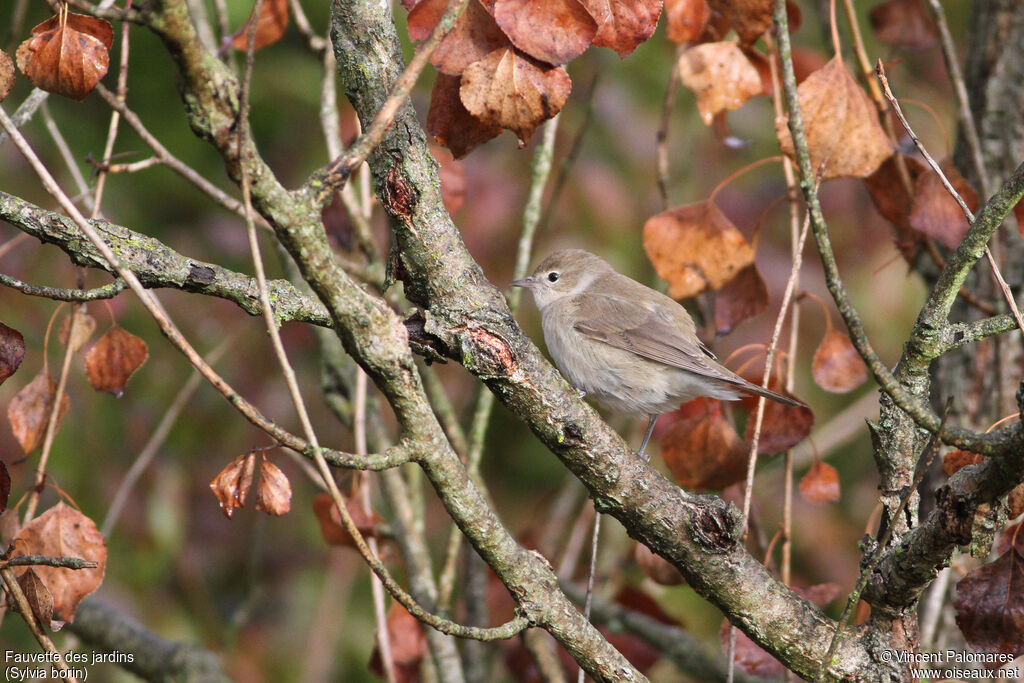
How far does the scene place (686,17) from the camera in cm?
277

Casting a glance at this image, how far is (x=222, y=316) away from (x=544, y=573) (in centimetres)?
452

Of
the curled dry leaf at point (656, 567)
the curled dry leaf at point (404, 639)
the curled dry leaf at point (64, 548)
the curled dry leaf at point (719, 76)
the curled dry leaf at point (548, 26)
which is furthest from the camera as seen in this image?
the curled dry leaf at point (404, 639)

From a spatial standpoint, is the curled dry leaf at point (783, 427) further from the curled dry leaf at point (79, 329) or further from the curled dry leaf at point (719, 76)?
the curled dry leaf at point (79, 329)

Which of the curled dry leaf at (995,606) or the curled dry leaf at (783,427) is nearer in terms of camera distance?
the curled dry leaf at (995,606)

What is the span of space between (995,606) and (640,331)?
1.87 meters

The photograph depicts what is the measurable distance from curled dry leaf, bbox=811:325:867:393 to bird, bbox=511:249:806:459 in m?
0.49

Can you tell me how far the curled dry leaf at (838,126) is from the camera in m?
2.46

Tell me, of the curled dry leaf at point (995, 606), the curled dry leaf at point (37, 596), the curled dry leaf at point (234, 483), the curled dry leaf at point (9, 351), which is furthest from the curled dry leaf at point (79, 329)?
the curled dry leaf at point (995, 606)

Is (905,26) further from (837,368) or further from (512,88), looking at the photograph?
A: (512,88)

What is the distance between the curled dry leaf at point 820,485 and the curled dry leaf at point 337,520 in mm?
1403

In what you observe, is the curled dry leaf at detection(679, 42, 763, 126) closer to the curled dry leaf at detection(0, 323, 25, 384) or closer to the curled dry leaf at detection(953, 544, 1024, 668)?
the curled dry leaf at detection(953, 544, 1024, 668)

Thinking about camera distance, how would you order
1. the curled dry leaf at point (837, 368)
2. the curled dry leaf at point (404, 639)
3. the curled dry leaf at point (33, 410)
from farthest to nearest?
1. the curled dry leaf at point (404, 639)
2. the curled dry leaf at point (837, 368)
3. the curled dry leaf at point (33, 410)

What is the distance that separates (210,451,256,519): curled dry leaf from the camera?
1.95 meters

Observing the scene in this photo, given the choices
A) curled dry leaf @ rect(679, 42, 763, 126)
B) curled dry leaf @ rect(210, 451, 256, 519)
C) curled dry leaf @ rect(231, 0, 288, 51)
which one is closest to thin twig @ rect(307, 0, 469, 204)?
curled dry leaf @ rect(210, 451, 256, 519)
